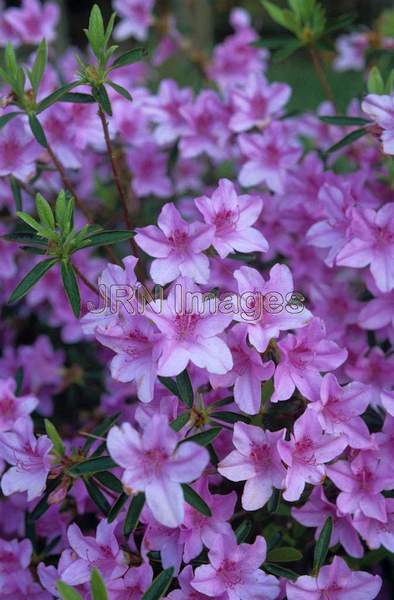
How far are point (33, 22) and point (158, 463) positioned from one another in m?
1.47

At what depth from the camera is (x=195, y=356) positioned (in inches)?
42.0

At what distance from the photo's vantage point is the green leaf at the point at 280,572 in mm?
1107

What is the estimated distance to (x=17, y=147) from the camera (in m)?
1.41

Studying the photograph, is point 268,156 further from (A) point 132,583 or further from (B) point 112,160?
(A) point 132,583

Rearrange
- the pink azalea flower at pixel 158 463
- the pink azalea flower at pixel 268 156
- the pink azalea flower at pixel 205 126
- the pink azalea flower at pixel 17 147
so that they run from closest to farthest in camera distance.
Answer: the pink azalea flower at pixel 158 463
the pink azalea flower at pixel 17 147
the pink azalea flower at pixel 268 156
the pink azalea flower at pixel 205 126

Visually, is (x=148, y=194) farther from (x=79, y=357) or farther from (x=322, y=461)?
(x=322, y=461)

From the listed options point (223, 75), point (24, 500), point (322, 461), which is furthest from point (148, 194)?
point (322, 461)

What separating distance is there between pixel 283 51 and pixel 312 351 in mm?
733

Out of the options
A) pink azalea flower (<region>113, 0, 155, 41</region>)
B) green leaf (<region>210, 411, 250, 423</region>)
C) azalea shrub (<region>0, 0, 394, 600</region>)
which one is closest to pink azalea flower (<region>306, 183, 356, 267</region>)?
azalea shrub (<region>0, 0, 394, 600</region>)

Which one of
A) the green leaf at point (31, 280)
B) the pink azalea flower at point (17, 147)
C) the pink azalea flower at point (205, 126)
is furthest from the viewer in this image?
the pink azalea flower at point (205, 126)

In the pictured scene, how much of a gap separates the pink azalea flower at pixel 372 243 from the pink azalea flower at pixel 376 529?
1.21 ft

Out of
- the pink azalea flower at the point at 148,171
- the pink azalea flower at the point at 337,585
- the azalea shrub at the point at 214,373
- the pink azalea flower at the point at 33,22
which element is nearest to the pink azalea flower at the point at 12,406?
the azalea shrub at the point at 214,373

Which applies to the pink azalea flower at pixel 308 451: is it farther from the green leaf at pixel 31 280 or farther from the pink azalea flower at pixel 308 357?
Answer: the green leaf at pixel 31 280

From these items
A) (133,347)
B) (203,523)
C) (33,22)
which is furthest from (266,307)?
(33,22)
